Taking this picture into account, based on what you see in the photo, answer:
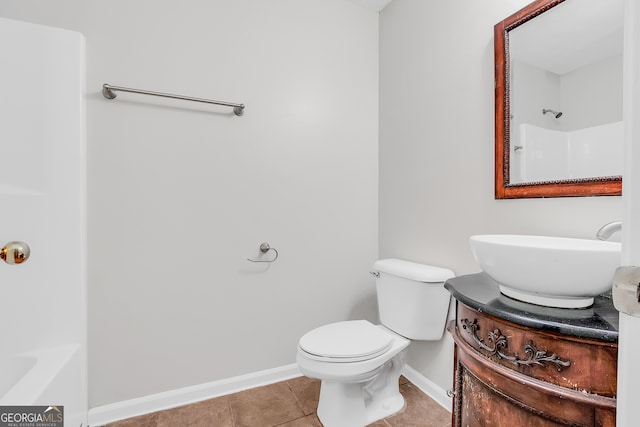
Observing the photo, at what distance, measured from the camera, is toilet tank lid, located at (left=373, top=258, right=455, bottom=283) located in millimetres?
1465

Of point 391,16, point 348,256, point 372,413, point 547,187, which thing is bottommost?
point 372,413

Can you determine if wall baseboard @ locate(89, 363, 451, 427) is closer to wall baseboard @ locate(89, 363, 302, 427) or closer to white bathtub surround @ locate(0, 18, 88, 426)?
wall baseboard @ locate(89, 363, 302, 427)

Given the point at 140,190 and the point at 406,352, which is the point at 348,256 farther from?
the point at 140,190

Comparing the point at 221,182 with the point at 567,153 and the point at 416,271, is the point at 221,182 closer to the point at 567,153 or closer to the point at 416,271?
the point at 416,271

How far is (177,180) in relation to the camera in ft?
5.24

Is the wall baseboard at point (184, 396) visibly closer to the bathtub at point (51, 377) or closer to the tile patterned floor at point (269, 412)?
the tile patterned floor at point (269, 412)

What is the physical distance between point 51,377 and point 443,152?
191 centimetres

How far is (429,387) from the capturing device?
1688 mm

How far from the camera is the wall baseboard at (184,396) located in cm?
147

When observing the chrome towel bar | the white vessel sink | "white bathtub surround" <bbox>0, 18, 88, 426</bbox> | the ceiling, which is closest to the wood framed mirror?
the white vessel sink

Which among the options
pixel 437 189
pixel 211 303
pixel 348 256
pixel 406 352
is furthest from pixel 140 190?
pixel 406 352

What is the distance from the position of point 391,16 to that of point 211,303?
6.94 ft

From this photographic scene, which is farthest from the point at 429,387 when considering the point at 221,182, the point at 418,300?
the point at 221,182

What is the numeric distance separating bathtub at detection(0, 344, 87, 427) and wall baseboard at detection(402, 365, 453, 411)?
5.38ft
